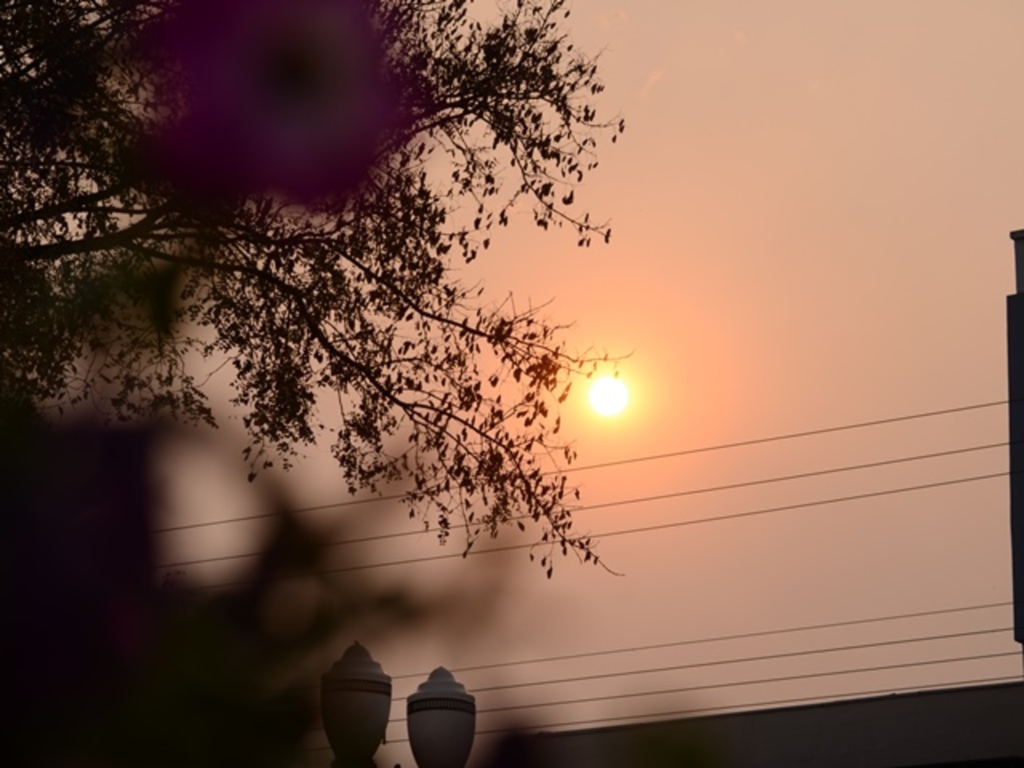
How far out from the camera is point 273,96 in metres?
7.30

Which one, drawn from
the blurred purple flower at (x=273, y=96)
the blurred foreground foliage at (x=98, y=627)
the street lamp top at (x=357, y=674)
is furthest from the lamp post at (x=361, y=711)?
the blurred purple flower at (x=273, y=96)

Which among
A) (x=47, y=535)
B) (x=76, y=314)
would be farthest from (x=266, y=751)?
(x=76, y=314)

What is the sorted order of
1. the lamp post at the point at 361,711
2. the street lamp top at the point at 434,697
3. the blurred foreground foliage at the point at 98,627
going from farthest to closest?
the street lamp top at the point at 434,697, the lamp post at the point at 361,711, the blurred foreground foliage at the point at 98,627

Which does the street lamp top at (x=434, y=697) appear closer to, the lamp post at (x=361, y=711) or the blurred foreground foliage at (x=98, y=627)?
the lamp post at (x=361, y=711)

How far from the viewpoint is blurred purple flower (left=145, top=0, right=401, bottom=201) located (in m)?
2.54

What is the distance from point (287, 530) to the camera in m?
1.58

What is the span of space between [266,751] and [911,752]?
1722cm

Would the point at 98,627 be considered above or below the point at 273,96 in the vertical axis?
below

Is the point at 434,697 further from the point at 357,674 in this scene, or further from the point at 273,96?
the point at 273,96

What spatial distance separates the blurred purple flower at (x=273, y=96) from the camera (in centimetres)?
254

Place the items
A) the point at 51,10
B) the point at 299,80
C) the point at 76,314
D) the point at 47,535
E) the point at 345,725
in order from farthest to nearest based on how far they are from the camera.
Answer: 1. the point at 51,10
2. the point at 299,80
3. the point at 76,314
4. the point at 345,725
5. the point at 47,535

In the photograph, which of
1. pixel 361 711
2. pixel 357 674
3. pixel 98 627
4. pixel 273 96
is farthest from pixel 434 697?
pixel 273 96

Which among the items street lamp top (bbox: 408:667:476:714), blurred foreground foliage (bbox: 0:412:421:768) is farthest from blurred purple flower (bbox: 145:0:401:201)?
street lamp top (bbox: 408:667:476:714)

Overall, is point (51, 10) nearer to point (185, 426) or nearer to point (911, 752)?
point (185, 426)
